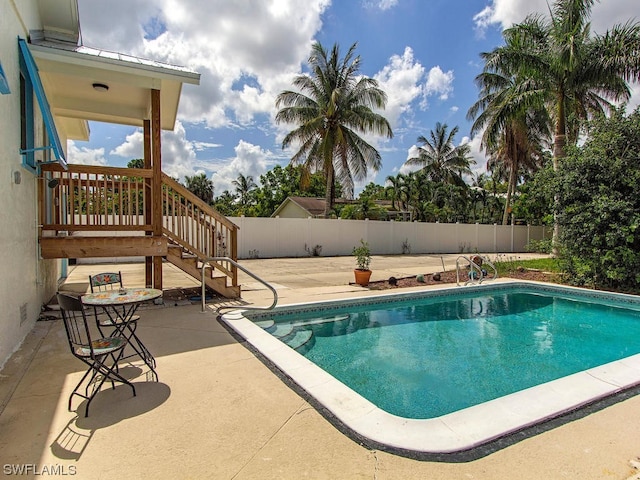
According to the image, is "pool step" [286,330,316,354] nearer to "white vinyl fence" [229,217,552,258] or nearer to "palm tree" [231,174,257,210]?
"white vinyl fence" [229,217,552,258]

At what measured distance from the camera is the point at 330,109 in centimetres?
2017

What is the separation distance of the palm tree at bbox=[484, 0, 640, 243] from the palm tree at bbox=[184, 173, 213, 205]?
4010 cm

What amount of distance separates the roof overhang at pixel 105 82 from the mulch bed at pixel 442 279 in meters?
6.59

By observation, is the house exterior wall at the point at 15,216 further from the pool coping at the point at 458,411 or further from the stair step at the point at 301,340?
the stair step at the point at 301,340

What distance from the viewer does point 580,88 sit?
1480 centimetres

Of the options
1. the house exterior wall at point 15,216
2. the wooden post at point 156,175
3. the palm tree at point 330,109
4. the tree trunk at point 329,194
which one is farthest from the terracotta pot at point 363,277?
the tree trunk at point 329,194

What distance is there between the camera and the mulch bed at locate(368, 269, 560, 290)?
10.0 metres

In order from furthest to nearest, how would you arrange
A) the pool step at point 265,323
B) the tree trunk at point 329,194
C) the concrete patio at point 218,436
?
1. the tree trunk at point 329,194
2. the pool step at point 265,323
3. the concrete patio at point 218,436

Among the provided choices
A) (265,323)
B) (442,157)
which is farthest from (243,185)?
(265,323)

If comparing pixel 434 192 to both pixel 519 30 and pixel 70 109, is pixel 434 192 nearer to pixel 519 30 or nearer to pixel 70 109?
pixel 519 30

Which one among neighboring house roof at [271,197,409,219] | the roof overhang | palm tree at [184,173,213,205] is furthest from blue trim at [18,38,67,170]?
palm tree at [184,173,213,205]

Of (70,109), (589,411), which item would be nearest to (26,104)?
(70,109)

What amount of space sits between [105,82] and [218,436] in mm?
6367

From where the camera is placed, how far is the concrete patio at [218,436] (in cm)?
221
